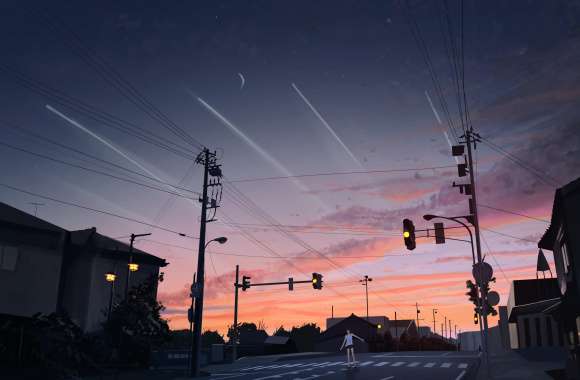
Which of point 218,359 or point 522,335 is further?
point 522,335

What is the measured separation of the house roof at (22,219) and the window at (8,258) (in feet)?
4.75

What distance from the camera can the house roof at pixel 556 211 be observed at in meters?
23.5

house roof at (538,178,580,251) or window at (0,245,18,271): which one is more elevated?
house roof at (538,178,580,251)

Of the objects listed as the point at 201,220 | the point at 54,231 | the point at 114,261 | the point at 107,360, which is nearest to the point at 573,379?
the point at 201,220

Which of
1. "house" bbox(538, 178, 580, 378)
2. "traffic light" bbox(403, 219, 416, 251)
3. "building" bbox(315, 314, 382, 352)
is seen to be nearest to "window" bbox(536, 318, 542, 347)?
"house" bbox(538, 178, 580, 378)

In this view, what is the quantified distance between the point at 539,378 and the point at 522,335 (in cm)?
3040

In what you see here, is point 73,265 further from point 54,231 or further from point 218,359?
point 218,359

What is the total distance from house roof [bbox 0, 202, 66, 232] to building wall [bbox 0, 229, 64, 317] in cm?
41

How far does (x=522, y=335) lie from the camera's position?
47625 millimetres

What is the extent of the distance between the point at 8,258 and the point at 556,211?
87.5ft

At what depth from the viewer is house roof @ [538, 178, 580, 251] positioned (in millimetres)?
23514

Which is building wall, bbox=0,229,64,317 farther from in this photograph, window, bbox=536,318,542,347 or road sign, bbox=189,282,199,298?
window, bbox=536,318,542,347

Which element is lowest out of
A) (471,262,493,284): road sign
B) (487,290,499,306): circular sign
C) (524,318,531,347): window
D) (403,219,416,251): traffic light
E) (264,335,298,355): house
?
(264,335,298,355): house

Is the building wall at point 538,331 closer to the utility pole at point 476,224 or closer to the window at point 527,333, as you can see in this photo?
the window at point 527,333
